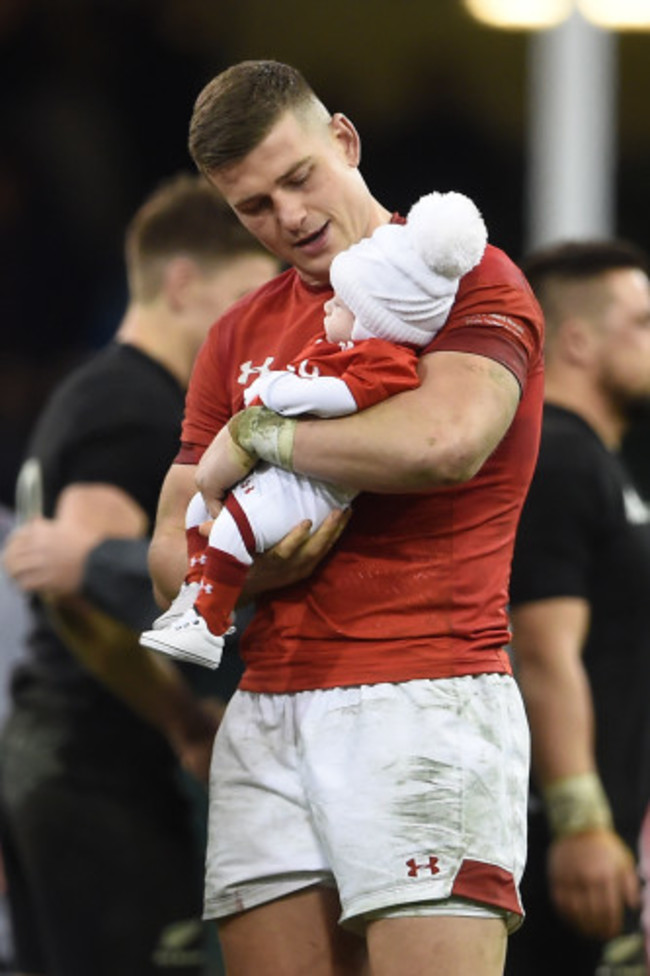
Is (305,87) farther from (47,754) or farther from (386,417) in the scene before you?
(47,754)

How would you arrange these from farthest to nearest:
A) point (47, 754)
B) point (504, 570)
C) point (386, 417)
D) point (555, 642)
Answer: point (47, 754) < point (555, 642) < point (504, 570) < point (386, 417)

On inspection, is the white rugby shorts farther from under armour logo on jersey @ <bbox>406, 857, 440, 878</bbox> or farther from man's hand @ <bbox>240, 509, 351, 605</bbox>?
man's hand @ <bbox>240, 509, 351, 605</bbox>

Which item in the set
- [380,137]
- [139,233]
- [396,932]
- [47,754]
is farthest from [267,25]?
[396,932]

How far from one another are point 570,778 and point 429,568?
1451 mm

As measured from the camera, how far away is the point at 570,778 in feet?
14.2

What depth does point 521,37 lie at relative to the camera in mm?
8539

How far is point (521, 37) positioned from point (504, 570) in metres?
5.80

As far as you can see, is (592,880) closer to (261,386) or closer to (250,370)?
(250,370)

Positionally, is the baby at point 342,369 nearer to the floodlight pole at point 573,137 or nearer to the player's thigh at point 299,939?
the player's thigh at point 299,939

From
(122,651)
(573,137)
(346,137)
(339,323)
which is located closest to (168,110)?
(573,137)

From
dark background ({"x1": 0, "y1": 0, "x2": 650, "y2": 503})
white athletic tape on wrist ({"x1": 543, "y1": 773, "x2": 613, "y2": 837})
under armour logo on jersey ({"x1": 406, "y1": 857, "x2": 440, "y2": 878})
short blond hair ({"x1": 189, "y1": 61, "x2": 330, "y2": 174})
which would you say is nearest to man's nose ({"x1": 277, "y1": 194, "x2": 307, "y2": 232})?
short blond hair ({"x1": 189, "y1": 61, "x2": 330, "y2": 174})

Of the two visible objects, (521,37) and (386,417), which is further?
(521,37)

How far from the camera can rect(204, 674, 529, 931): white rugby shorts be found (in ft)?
9.62

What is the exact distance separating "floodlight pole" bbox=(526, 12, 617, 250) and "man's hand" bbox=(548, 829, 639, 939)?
3903 mm
